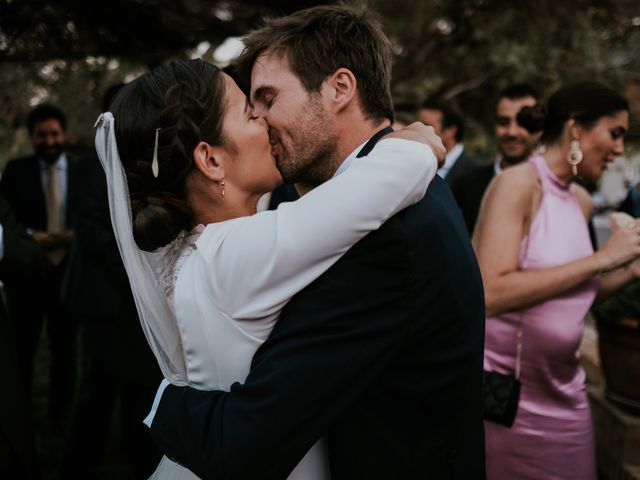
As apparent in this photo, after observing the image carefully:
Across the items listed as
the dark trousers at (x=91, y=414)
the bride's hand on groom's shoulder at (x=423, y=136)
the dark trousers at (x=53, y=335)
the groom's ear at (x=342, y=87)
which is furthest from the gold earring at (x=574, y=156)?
the dark trousers at (x=53, y=335)

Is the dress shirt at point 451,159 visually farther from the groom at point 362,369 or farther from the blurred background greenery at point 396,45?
the groom at point 362,369

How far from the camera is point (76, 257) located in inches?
171

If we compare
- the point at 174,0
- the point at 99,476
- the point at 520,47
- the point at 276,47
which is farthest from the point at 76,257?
the point at 520,47

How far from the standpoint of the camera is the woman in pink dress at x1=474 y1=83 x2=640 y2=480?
8.36 feet

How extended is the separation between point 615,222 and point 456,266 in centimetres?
141

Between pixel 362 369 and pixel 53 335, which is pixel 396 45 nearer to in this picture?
pixel 53 335

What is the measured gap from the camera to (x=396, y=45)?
10.4 metres

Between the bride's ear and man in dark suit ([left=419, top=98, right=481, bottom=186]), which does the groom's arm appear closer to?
the bride's ear

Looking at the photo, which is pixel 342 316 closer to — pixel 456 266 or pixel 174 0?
pixel 456 266

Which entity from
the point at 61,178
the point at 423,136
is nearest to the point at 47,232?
the point at 61,178

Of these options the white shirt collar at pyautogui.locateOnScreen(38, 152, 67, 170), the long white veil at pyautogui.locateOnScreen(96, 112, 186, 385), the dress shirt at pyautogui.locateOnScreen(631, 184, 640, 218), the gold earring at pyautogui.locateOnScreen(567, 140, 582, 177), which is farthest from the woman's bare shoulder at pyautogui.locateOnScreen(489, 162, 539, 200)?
the white shirt collar at pyautogui.locateOnScreen(38, 152, 67, 170)

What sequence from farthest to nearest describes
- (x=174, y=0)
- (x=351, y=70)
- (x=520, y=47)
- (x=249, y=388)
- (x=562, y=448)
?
(x=520, y=47) < (x=174, y=0) < (x=562, y=448) < (x=351, y=70) < (x=249, y=388)

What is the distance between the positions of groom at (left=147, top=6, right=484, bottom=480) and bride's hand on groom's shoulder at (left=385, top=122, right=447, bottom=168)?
0.26ft

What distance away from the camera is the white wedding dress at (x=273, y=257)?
4.54 feet
